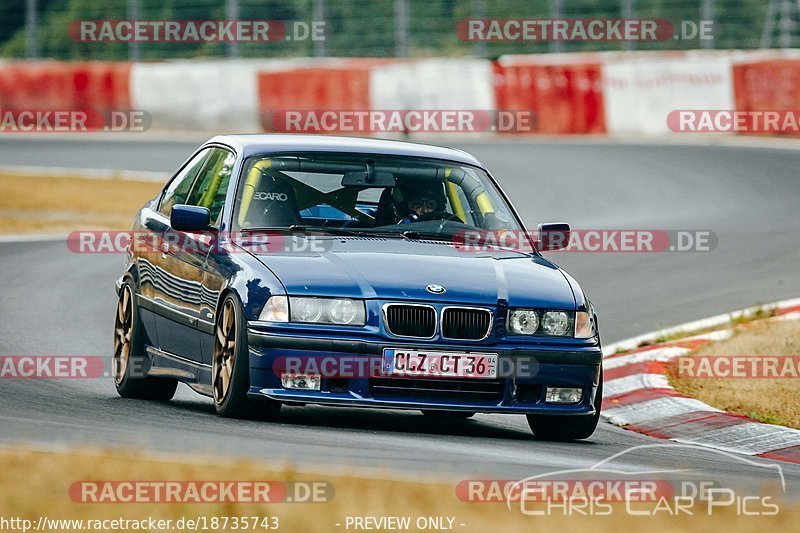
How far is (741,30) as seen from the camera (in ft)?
106

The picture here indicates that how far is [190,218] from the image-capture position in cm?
865

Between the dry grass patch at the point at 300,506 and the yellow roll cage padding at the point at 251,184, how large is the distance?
3314mm

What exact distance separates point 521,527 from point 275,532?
0.71 meters

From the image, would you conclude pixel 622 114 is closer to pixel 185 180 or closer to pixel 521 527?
pixel 185 180

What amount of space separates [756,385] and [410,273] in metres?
3.44

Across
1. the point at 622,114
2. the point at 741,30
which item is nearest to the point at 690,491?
the point at 622,114

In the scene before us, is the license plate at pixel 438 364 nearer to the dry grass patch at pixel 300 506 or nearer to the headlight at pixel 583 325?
the headlight at pixel 583 325

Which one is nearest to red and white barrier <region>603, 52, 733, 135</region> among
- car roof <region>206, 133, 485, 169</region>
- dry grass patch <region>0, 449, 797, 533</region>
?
car roof <region>206, 133, 485, 169</region>

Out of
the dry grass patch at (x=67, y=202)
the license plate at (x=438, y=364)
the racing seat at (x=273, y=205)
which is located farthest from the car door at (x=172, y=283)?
the dry grass patch at (x=67, y=202)

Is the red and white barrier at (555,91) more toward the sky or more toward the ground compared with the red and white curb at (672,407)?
more toward the sky

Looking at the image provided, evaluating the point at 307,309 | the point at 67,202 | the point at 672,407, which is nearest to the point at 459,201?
the point at 307,309

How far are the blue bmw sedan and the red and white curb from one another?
92cm

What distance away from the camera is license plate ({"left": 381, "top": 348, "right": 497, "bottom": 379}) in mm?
7824

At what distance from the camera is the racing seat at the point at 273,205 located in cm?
877
